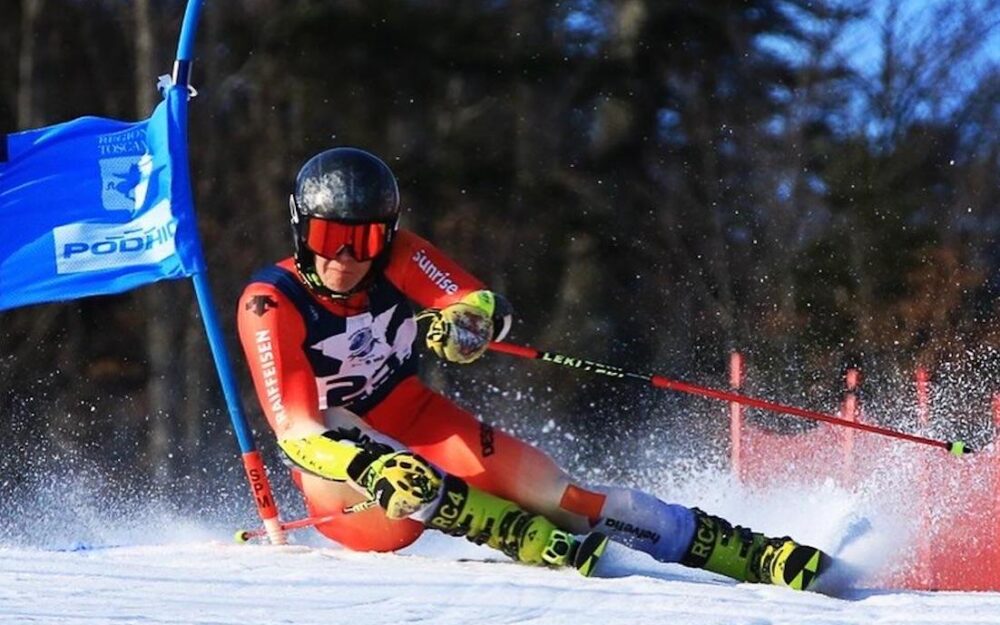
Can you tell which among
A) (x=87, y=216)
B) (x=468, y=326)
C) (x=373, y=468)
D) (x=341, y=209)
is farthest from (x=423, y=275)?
(x=87, y=216)

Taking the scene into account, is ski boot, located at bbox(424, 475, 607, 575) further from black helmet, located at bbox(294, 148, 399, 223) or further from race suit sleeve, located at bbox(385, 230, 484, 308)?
black helmet, located at bbox(294, 148, 399, 223)

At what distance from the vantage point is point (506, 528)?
5.42m

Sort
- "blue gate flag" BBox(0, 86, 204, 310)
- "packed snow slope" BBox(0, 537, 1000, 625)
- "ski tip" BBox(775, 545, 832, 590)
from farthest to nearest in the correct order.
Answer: "blue gate flag" BBox(0, 86, 204, 310) → "ski tip" BBox(775, 545, 832, 590) → "packed snow slope" BBox(0, 537, 1000, 625)

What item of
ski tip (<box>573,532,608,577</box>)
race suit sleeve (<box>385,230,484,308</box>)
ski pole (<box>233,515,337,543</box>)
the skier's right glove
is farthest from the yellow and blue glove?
race suit sleeve (<box>385,230,484,308</box>)

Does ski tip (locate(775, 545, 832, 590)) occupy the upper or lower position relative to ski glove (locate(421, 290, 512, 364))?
lower

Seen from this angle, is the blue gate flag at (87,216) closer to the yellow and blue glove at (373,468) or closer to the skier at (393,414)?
the skier at (393,414)

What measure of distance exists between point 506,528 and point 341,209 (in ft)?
3.57

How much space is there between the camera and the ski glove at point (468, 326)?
5.48m

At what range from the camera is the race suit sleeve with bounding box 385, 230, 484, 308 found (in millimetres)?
5742

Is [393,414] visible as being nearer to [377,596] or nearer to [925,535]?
[377,596]

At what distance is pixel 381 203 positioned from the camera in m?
5.50

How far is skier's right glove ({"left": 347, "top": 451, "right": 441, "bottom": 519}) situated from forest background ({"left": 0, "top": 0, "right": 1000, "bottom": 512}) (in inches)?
330

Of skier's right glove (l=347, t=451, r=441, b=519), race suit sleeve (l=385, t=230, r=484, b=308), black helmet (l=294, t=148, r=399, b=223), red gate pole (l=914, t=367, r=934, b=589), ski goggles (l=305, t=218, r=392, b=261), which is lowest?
red gate pole (l=914, t=367, r=934, b=589)

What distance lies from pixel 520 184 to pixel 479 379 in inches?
125
